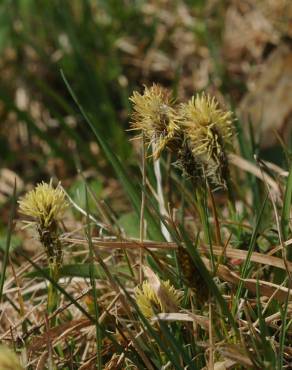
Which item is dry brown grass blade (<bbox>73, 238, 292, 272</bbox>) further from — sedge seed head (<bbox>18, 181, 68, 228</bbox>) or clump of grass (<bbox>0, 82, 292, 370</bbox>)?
sedge seed head (<bbox>18, 181, 68, 228</bbox>)

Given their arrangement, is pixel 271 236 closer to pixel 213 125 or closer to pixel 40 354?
pixel 213 125

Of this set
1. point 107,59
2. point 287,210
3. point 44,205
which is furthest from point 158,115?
point 107,59

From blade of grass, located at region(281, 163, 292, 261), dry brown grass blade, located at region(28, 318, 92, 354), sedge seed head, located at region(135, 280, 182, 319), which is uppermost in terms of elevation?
blade of grass, located at region(281, 163, 292, 261)

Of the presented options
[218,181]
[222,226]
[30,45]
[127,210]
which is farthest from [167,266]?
[30,45]

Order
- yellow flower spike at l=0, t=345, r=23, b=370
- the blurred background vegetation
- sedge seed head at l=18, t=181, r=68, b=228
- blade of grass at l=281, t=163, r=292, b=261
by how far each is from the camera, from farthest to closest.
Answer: the blurred background vegetation → blade of grass at l=281, t=163, r=292, b=261 → sedge seed head at l=18, t=181, r=68, b=228 → yellow flower spike at l=0, t=345, r=23, b=370

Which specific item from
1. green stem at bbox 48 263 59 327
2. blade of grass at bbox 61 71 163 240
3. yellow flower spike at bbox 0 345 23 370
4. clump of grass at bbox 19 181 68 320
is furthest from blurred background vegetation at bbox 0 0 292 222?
yellow flower spike at bbox 0 345 23 370

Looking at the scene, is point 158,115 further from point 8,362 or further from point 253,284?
point 8,362

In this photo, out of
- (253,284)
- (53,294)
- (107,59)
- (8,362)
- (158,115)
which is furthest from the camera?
(107,59)
